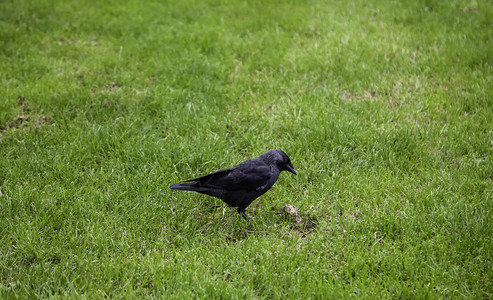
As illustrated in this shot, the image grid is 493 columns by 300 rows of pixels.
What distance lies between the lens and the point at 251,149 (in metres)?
5.17

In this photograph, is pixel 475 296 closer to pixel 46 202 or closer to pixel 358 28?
pixel 46 202

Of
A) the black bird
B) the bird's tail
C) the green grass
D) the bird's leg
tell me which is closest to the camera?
the green grass

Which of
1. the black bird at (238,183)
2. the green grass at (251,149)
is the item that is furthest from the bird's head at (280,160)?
the green grass at (251,149)

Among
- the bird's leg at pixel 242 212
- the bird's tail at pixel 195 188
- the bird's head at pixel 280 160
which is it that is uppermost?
the bird's head at pixel 280 160

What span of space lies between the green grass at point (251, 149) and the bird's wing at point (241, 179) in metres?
0.37

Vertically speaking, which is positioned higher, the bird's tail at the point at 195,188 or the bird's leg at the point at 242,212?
the bird's tail at the point at 195,188

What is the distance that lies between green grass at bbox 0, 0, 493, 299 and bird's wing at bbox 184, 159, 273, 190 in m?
0.37

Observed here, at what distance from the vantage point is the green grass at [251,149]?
3398 mm

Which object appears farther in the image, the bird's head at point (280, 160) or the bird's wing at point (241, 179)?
the bird's head at point (280, 160)

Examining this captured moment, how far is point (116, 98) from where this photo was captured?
19.7ft

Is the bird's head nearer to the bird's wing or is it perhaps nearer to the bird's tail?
the bird's wing

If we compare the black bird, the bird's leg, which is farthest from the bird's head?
the bird's leg

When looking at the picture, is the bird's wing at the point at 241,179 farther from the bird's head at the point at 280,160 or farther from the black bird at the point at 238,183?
the bird's head at the point at 280,160

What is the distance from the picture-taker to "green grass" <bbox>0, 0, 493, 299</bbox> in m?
3.40
